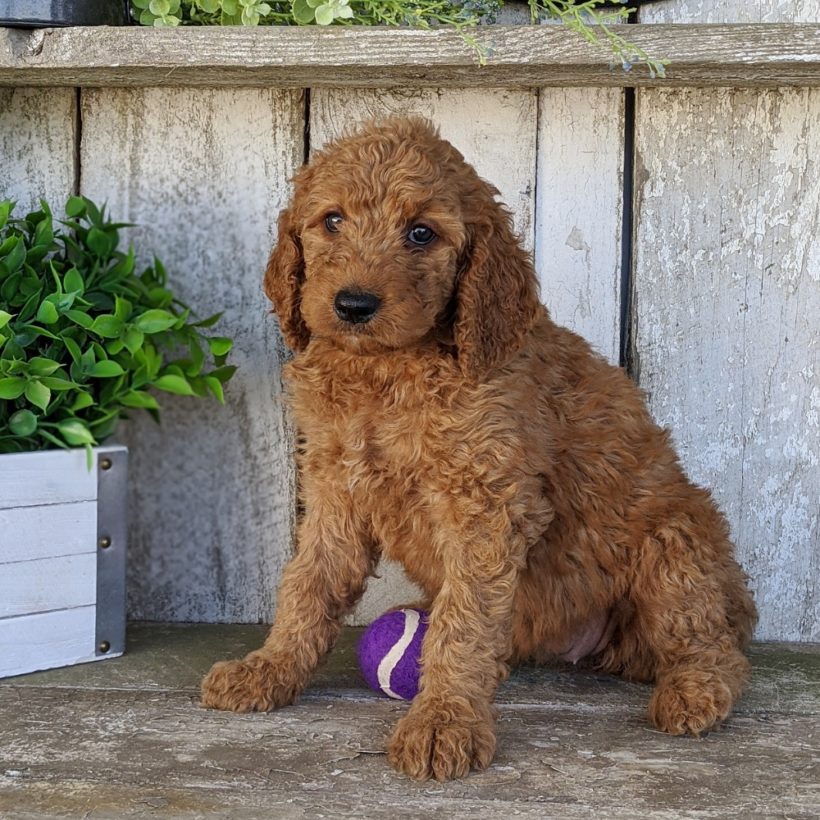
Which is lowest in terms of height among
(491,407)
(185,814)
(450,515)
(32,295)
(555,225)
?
(185,814)

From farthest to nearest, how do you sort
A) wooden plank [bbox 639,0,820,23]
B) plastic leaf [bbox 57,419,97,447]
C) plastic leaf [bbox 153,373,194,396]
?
wooden plank [bbox 639,0,820,23], plastic leaf [bbox 153,373,194,396], plastic leaf [bbox 57,419,97,447]

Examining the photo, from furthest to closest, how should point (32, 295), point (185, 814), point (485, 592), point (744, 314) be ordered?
1. point (744, 314)
2. point (32, 295)
3. point (485, 592)
4. point (185, 814)

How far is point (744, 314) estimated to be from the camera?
309 cm

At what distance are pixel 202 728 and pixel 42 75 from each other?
171 centimetres

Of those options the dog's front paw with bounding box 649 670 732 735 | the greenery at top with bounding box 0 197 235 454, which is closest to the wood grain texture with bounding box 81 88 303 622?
the greenery at top with bounding box 0 197 235 454

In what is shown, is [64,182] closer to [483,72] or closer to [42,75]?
[42,75]

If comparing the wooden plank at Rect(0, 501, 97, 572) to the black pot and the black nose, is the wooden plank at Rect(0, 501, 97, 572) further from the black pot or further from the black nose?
the black pot

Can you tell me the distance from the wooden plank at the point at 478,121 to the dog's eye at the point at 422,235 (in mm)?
791

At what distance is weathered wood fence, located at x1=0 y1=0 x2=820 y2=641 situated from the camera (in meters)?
3.05

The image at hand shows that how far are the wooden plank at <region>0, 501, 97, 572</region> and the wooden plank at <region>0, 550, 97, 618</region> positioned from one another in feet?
0.07

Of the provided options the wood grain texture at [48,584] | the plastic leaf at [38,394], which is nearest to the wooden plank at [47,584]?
the wood grain texture at [48,584]

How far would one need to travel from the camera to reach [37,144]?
320 cm

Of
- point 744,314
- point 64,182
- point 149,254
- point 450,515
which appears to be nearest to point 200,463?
point 149,254

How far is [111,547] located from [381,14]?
1.56 m
